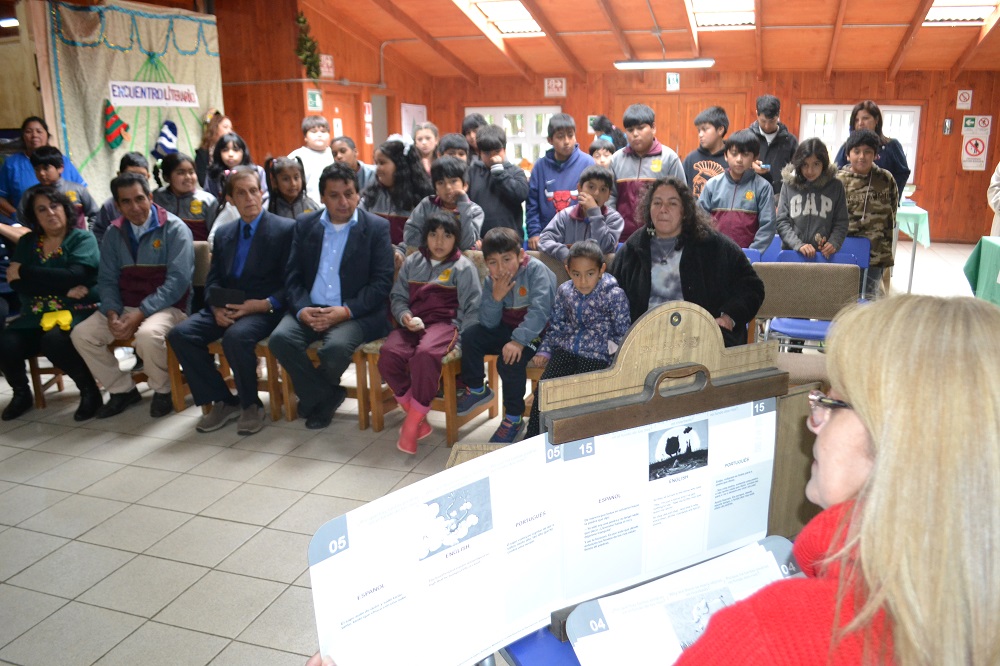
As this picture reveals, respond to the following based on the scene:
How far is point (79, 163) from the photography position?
5.79 meters

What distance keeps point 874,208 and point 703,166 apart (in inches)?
44.4

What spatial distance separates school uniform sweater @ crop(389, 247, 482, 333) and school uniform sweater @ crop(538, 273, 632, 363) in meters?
0.57

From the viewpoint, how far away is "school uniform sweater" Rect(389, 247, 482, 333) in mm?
3574

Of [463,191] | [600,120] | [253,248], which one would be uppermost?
[600,120]

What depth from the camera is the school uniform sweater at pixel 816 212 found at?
4332 mm

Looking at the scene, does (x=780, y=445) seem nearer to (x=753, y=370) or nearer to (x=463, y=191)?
(x=753, y=370)

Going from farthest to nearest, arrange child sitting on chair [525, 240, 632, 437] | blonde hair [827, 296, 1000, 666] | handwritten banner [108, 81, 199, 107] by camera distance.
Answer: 1. handwritten banner [108, 81, 199, 107]
2. child sitting on chair [525, 240, 632, 437]
3. blonde hair [827, 296, 1000, 666]

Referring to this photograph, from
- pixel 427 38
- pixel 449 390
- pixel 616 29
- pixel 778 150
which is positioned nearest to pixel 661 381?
pixel 449 390

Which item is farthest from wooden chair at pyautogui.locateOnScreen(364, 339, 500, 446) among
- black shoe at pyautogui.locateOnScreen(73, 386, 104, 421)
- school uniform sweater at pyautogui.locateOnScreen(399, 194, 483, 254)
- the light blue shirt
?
black shoe at pyautogui.locateOnScreen(73, 386, 104, 421)

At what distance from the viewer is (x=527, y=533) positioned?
941 millimetres

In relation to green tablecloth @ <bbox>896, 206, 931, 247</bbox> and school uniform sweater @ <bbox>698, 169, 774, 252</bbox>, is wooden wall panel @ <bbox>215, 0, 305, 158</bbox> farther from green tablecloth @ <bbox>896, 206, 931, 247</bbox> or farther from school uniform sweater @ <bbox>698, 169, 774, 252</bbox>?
green tablecloth @ <bbox>896, 206, 931, 247</bbox>

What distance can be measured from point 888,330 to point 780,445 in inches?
24.0

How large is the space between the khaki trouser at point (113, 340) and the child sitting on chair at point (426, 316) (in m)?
1.29

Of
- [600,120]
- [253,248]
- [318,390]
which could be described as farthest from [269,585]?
[600,120]
